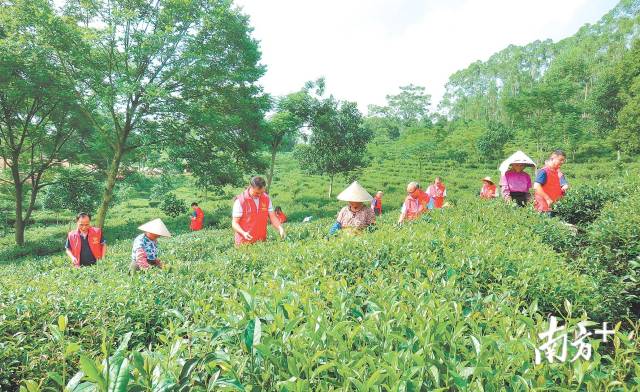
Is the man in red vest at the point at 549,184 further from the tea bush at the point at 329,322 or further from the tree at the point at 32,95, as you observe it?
the tree at the point at 32,95

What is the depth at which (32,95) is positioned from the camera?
15031 mm

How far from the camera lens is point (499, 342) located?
1.69 m

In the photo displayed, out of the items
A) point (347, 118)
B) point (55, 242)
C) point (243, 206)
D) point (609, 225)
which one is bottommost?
point (55, 242)

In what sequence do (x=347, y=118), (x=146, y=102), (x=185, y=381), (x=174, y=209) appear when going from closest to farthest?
(x=185, y=381) → (x=146, y=102) → (x=174, y=209) → (x=347, y=118)

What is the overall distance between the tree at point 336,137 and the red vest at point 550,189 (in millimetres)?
19138

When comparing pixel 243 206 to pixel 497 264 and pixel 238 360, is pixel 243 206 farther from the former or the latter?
pixel 238 360

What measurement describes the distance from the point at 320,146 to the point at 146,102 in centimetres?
1342

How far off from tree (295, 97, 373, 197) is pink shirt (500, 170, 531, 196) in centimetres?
1828

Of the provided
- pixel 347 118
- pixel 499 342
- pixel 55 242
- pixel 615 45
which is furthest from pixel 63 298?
pixel 615 45

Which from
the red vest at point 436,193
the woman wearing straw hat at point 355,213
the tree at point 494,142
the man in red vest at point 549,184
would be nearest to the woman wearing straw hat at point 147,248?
the woman wearing straw hat at point 355,213

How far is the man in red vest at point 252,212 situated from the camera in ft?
20.0

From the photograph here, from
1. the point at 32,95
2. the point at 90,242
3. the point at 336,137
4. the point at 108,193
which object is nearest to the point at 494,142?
the point at 336,137

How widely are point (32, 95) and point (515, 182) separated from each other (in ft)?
57.9

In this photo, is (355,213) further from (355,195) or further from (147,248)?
(147,248)
